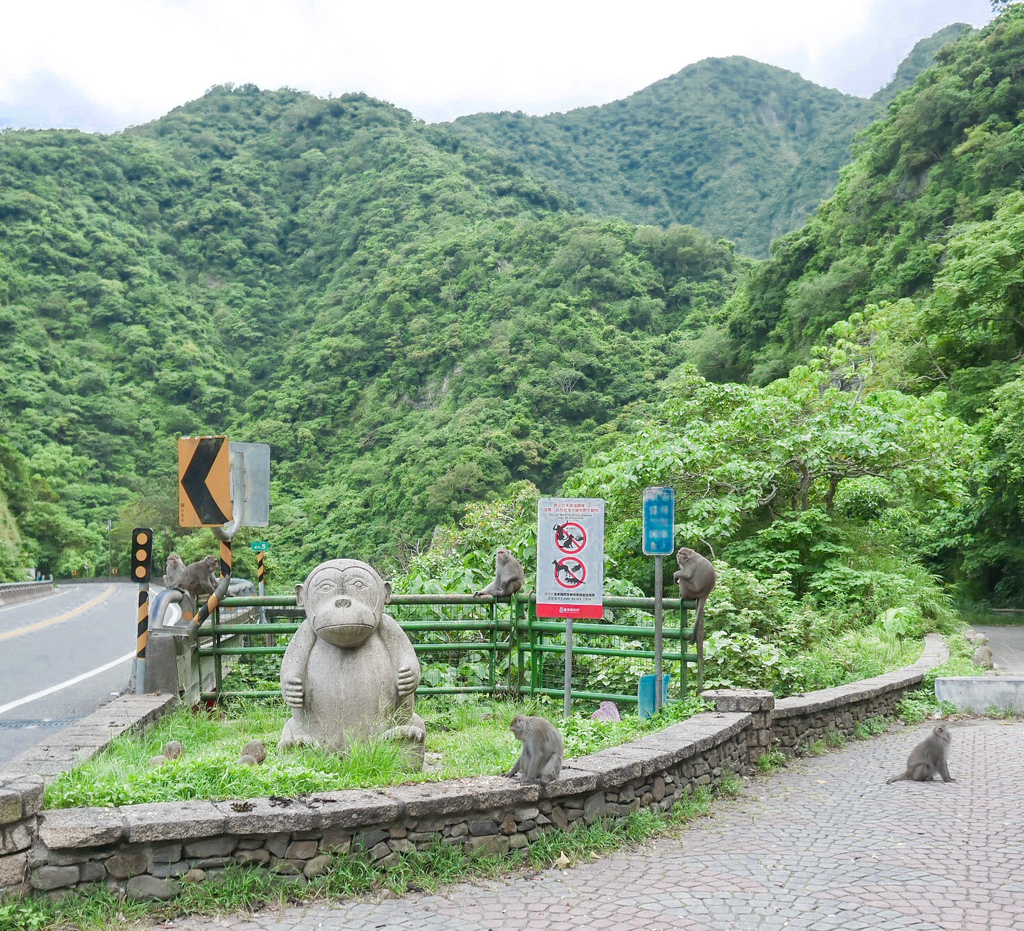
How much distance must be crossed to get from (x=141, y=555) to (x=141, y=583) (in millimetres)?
312

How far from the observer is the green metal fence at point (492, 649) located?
8766 millimetres

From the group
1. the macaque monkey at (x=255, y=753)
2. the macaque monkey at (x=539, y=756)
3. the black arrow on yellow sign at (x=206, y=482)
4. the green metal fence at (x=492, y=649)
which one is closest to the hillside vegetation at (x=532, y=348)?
the green metal fence at (x=492, y=649)

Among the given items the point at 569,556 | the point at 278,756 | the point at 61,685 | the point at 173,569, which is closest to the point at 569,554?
the point at 569,556

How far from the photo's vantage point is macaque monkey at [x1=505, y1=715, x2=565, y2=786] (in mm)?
5234

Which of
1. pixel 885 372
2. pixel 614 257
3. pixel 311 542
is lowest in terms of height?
pixel 311 542

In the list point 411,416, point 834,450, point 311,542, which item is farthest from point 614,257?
point 834,450

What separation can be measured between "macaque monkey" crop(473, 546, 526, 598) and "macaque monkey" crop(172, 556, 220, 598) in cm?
275

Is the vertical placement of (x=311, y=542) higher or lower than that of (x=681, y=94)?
lower

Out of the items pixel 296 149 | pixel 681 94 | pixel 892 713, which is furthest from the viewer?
pixel 681 94

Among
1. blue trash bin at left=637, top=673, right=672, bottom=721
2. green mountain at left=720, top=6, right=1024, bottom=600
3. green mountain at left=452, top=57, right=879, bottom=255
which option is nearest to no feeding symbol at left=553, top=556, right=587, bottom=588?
blue trash bin at left=637, top=673, right=672, bottom=721

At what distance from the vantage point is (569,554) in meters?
7.54

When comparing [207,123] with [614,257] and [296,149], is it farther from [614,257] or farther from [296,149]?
[614,257]

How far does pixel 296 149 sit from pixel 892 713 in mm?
111432

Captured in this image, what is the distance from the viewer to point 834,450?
603 inches
